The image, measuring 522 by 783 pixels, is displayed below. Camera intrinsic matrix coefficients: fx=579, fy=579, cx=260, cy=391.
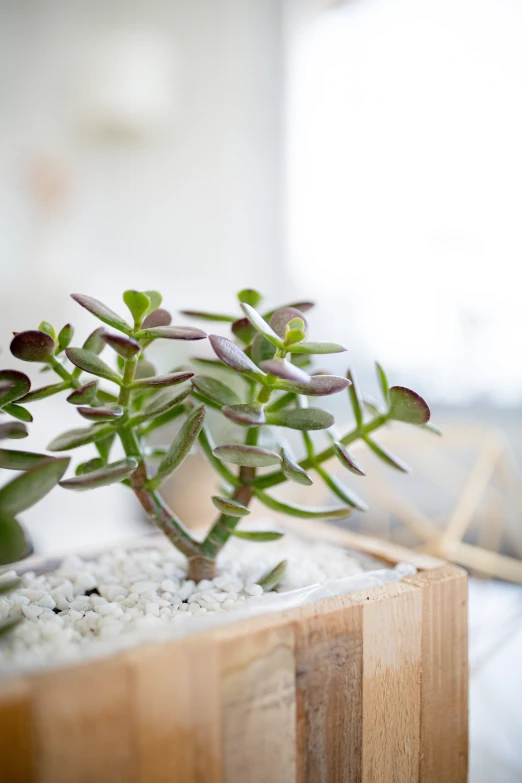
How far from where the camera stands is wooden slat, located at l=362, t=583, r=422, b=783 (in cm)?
48

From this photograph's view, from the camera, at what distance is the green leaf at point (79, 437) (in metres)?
0.51

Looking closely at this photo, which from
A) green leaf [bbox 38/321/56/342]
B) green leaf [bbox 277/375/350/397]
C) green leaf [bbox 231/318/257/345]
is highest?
green leaf [bbox 38/321/56/342]

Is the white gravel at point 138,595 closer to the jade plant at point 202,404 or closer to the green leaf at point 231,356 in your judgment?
the jade plant at point 202,404

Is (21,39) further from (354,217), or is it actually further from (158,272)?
(354,217)

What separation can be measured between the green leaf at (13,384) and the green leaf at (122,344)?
0.08 m

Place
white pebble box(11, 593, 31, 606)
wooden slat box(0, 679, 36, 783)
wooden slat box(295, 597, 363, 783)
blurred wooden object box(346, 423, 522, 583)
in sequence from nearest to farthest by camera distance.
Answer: wooden slat box(0, 679, 36, 783)
wooden slat box(295, 597, 363, 783)
white pebble box(11, 593, 31, 606)
blurred wooden object box(346, 423, 522, 583)

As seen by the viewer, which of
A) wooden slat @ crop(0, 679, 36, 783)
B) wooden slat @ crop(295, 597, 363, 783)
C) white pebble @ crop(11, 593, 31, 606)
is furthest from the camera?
white pebble @ crop(11, 593, 31, 606)

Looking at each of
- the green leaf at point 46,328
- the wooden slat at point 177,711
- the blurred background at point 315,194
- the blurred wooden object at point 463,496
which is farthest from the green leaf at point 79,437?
the blurred wooden object at point 463,496

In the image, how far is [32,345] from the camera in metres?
0.49

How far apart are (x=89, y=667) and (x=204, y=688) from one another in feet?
0.26

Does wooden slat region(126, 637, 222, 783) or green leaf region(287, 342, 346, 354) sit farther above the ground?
green leaf region(287, 342, 346, 354)

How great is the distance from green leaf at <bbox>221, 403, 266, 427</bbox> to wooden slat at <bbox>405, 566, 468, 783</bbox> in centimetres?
22

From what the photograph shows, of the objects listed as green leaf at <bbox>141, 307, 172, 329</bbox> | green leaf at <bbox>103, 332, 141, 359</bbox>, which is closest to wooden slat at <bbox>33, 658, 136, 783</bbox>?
green leaf at <bbox>103, 332, 141, 359</bbox>

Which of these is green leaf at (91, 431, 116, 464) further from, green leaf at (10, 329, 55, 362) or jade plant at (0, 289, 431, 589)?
green leaf at (10, 329, 55, 362)
